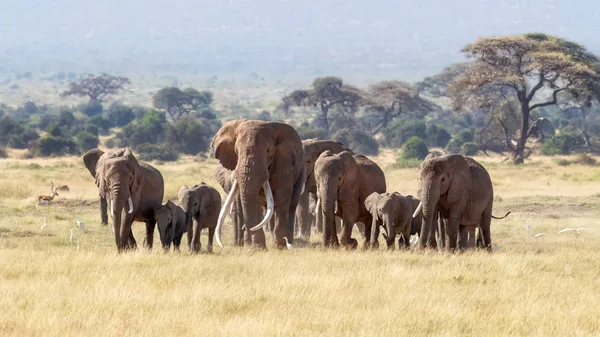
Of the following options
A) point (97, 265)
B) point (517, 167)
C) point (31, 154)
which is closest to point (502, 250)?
point (97, 265)

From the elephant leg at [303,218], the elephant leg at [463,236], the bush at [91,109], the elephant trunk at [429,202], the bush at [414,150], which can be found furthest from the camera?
the bush at [91,109]

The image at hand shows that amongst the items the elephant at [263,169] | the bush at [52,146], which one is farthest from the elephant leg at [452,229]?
the bush at [52,146]

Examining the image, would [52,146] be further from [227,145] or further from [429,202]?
[429,202]

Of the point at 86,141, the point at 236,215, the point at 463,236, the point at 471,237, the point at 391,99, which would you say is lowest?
the point at 86,141

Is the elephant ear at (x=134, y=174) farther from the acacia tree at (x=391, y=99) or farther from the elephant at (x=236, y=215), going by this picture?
the acacia tree at (x=391, y=99)

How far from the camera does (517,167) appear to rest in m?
46.2

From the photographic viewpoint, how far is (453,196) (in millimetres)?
16344

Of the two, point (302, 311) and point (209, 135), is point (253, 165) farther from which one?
point (209, 135)

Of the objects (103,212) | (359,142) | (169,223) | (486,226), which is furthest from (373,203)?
(359,142)

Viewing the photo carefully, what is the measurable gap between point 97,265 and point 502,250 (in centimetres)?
699

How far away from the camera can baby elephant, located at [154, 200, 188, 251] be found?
51.1 feet

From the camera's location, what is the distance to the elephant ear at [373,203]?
16.7m

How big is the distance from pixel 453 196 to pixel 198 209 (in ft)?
12.8

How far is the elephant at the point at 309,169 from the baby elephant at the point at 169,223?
4.50 metres
